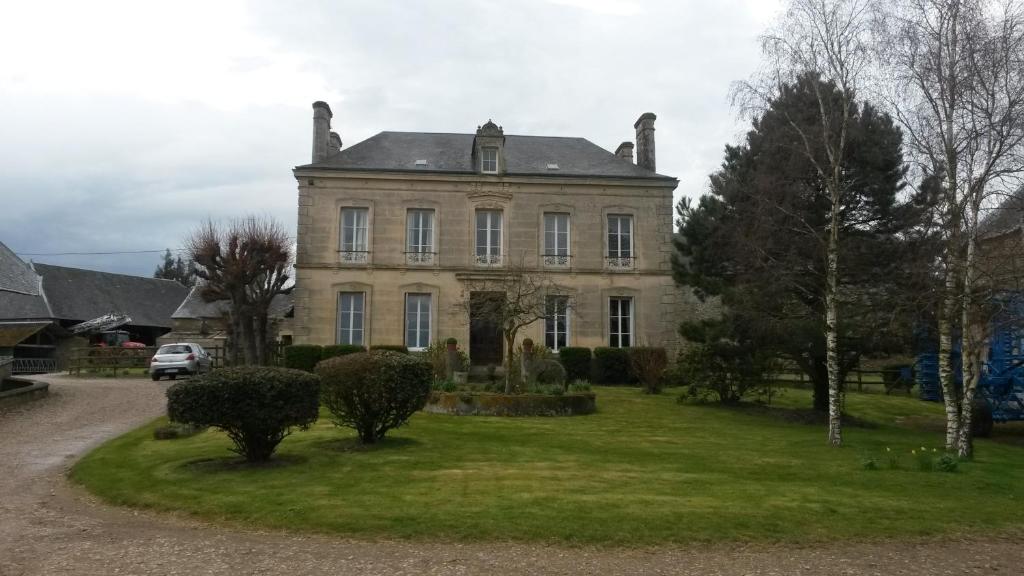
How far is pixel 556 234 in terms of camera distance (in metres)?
25.3

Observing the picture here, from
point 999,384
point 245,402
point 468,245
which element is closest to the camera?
point 245,402

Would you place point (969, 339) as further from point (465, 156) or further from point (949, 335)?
point (465, 156)

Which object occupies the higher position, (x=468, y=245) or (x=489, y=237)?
(x=489, y=237)

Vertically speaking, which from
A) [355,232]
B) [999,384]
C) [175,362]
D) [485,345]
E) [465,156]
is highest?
[465,156]

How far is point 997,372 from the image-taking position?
17031 millimetres

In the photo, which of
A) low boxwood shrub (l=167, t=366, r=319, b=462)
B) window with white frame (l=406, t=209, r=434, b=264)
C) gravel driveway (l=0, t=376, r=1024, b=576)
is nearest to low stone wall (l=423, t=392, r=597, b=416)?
low boxwood shrub (l=167, t=366, r=319, b=462)

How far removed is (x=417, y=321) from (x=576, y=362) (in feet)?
18.4

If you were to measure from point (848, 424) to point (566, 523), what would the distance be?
11.9m

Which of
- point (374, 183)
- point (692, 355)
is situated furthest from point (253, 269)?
point (692, 355)

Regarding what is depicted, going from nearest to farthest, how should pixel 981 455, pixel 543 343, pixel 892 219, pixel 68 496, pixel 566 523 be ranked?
pixel 566 523 < pixel 68 496 < pixel 981 455 < pixel 892 219 < pixel 543 343

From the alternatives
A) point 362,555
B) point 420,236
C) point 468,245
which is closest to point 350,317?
point 420,236

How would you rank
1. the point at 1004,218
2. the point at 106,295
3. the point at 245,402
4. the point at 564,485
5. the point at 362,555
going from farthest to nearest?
the point at 106,295
the point at 1004,218
the point at 245,402
the point at 564,485
the point at 362,555

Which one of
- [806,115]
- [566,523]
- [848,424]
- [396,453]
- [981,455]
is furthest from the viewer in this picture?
[848,424]

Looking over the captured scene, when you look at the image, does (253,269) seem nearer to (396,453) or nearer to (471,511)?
(396,453)
